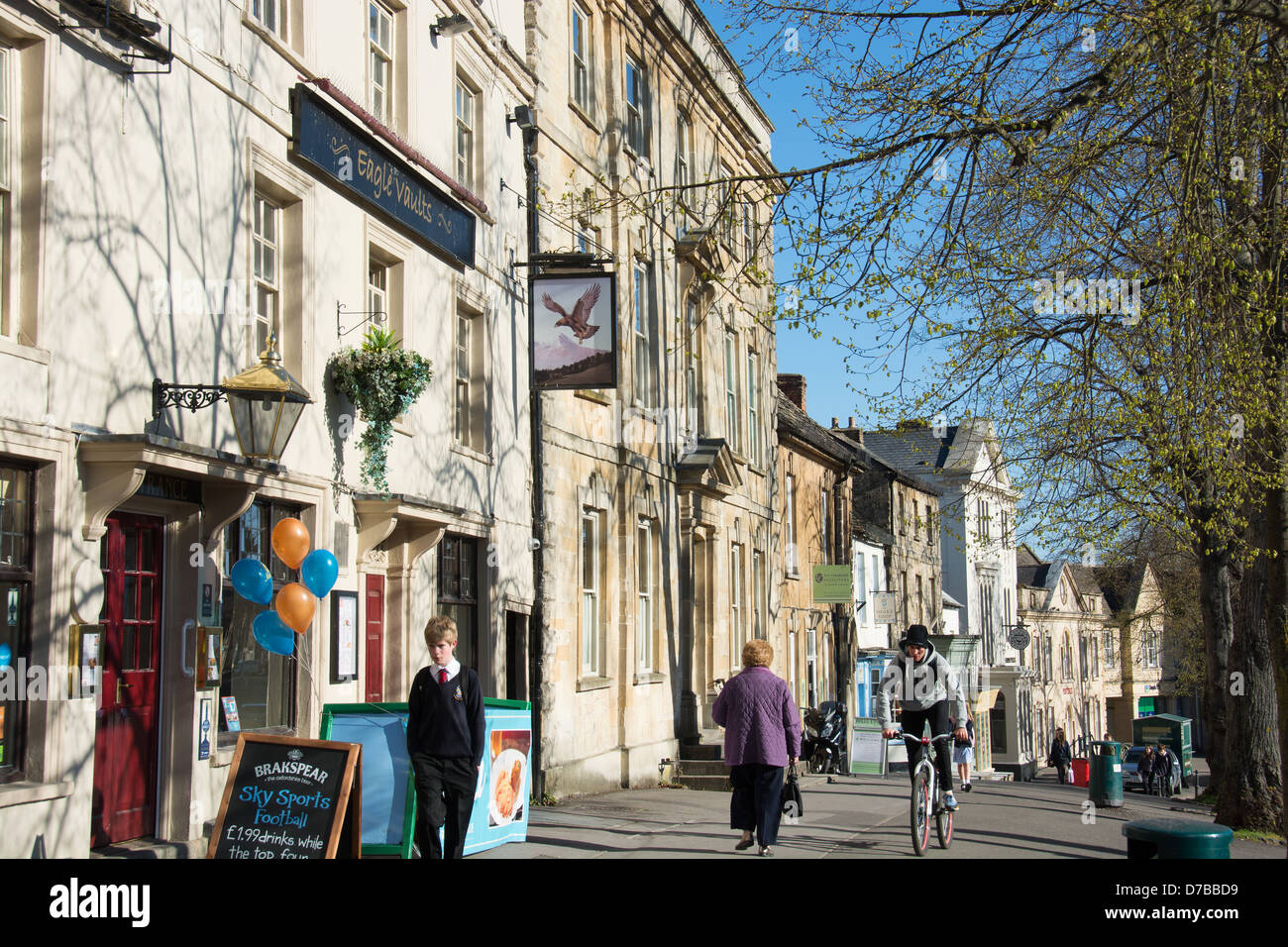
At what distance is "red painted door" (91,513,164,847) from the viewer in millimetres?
9562

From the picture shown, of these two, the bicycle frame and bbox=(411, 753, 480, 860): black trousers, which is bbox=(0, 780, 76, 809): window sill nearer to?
bbox=(411, 753, 480, 860): black trousers

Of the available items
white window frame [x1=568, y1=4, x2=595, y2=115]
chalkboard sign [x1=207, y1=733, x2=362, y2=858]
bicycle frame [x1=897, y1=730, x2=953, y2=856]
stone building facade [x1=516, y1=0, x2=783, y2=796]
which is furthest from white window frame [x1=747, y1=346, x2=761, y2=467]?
chalkboard sign [x1=207, y1=733, x2=362, y2=858]

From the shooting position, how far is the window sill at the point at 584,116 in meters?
19.8

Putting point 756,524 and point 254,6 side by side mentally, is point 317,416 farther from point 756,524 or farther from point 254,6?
point 756,524

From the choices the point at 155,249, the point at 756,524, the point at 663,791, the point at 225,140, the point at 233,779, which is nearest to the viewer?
the point at 233,779

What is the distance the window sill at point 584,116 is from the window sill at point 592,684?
8187mm

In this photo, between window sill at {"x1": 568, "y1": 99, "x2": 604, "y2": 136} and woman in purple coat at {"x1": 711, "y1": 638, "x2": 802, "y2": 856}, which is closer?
woman in purple coat at {"x1": 711, "y1": 638, "x2": 802, "y2": 856}

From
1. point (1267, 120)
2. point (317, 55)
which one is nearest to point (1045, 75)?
point (1267, 120)

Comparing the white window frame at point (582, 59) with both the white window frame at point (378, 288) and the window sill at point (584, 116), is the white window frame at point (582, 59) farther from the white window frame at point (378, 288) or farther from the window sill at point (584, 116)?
the white window frame at point (378, 288)

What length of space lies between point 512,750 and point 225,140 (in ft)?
18.0

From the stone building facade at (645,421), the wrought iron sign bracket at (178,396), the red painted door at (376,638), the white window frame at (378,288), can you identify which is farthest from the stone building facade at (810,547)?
the wrought iron sign bracket at (178,396)

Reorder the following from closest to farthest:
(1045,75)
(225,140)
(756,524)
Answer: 1. (225,140)
2. (1045,75)
3. (756,524)

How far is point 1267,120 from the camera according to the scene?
12.1 meters

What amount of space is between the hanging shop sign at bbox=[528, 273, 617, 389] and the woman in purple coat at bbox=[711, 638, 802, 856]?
661 centimetres
